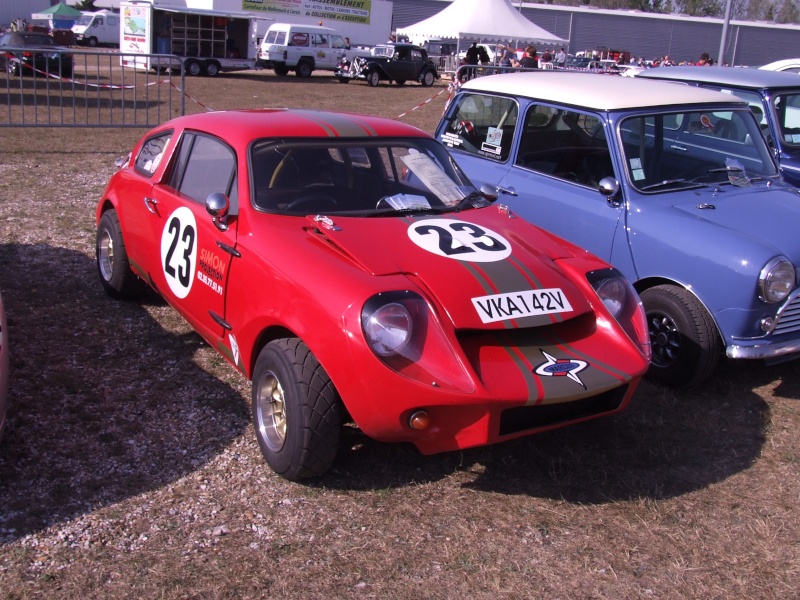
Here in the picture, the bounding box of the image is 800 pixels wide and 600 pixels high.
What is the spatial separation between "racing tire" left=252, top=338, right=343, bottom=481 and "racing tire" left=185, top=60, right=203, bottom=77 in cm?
2900

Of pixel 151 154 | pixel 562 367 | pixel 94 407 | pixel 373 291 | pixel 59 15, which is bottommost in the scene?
pixel 94 407

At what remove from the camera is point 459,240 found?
Result: 391 cm

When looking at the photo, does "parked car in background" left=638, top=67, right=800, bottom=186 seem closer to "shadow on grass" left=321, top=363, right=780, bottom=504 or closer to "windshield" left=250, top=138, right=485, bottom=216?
"shadow on grass" left=321, top=363, right=780, bottom=504

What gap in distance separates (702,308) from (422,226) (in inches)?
73.9

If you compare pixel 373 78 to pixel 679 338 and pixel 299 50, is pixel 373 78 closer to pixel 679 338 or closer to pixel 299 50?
pixel 299 50

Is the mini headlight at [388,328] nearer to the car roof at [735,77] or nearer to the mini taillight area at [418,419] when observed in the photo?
the mini taillight area at [418,419]

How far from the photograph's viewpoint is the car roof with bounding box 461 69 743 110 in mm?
5527

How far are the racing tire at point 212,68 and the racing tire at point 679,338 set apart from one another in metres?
28.8

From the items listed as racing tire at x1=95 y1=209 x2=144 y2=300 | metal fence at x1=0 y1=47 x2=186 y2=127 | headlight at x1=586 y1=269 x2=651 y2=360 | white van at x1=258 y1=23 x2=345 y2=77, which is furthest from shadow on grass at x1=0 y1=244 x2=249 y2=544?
white van at x1=258 y1=23 x2=345 y2=77

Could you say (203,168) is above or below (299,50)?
below

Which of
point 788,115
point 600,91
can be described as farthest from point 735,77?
point 600,91

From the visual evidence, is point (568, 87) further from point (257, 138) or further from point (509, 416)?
point (509, 416)

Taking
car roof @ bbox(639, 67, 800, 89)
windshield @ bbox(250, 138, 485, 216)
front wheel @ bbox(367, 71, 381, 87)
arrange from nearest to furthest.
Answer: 1. windshield @ bbox(250, 138, 485, 216)
2. car roof @ bbox(639, 67, 800, 89)
3. front wheel @ bbox(367, 71, 381, 87)

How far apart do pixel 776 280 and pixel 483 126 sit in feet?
9.21
